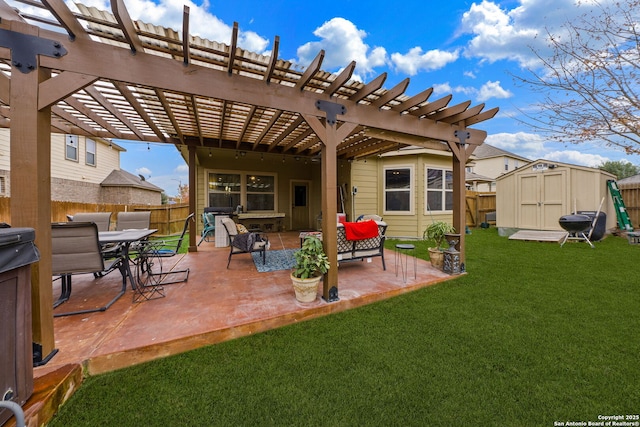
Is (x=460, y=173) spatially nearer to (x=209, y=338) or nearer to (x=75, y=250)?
(x=209, y=338)

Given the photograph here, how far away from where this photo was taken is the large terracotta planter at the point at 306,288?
114 inches

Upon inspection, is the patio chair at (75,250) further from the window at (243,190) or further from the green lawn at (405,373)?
the window at (243,190)

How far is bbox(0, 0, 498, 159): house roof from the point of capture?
6.39ft

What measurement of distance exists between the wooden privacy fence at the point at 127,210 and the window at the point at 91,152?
4.00m

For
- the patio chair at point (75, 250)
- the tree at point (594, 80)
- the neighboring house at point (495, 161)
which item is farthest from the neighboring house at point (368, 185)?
the neighboring house at point (495, 161)

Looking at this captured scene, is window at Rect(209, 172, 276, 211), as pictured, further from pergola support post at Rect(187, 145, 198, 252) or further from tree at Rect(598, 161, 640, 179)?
tree at Rect(598, 161, 640, 179)

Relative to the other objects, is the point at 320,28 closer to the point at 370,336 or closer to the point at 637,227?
the point at 370,336

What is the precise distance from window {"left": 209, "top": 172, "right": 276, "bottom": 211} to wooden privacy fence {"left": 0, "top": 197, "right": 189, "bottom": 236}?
2.16 meters

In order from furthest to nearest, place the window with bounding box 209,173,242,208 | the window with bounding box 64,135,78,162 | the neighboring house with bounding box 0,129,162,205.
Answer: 1. the window with bounding box 64,135,78,162
2. the neighboring house with bounding box 0,129,162,205
3. the window with bounding box 209,173,242,208

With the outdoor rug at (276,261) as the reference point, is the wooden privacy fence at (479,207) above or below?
above

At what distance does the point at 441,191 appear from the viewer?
8188mm

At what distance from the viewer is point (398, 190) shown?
7.94m

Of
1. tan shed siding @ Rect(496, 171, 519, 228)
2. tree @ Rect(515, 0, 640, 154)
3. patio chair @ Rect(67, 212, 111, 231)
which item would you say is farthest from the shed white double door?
patio chair @ Rect(67, 212, 111, 231)

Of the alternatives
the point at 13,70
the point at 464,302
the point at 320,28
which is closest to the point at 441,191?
the point at 464,302
